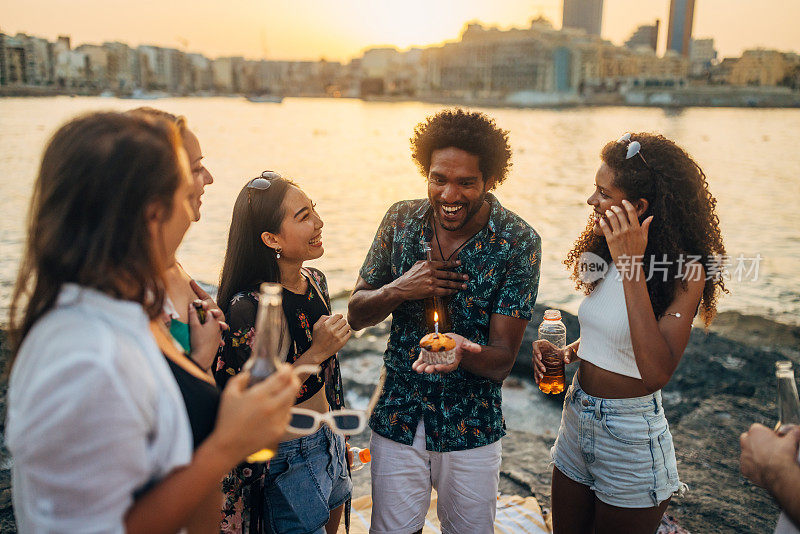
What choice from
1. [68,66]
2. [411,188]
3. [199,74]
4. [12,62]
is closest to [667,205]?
[411,188]

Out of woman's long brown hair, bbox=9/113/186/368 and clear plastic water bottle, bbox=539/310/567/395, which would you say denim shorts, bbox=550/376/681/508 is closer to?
clear plastic water bottle, bbox=539/310/567/395

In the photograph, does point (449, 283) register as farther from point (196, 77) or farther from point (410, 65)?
point (410, 65)

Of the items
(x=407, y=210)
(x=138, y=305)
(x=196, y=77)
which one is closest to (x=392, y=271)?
(x=407, y=210)

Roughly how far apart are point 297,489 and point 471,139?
6.31 ft

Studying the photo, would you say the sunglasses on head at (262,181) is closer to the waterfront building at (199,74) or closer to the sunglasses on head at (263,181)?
the sunglasses on head at (263,181)

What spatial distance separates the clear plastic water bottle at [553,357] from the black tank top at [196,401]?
6.26ft

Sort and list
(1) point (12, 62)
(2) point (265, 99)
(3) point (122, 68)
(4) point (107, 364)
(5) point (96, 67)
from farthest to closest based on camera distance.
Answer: (2) point (265, 99)
(3) point (122, 68)
(5) point (96, 67)
(1) point (12, 62)
(4) point (107, 364)

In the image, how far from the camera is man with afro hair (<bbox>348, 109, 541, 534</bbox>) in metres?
2.75

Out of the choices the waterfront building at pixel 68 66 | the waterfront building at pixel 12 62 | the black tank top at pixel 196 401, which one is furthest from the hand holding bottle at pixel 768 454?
the waterfront building at pixel 68 66

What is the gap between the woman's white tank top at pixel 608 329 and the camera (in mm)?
2600

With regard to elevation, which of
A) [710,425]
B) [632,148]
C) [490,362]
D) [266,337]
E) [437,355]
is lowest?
[710,425]

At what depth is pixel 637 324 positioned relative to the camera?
97.6 inches

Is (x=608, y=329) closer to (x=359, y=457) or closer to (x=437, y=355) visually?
(x=437, y=355)

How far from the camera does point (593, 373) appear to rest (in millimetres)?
2699
